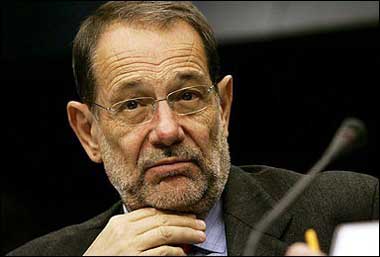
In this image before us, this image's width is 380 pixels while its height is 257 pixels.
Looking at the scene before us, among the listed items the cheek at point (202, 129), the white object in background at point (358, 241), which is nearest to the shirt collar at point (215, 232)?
the cheek at point (202, 129)

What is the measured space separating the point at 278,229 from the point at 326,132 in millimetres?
1062

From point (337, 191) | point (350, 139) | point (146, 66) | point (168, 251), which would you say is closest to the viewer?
point (350, 139)

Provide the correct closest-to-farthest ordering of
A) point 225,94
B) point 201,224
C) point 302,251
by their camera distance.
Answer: point 302,251 → point 201,224 → point 225,94

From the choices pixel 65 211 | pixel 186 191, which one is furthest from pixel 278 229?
pixel 65 211

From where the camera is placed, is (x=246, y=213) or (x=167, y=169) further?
(x=246, y=213)

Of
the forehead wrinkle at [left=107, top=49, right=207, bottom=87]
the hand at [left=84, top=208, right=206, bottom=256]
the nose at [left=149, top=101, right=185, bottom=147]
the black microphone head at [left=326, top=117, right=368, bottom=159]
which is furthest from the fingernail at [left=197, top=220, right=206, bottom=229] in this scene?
the black microphone head at [left=326, top=117, right=368, bottom=159]

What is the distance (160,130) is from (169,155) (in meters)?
0.07

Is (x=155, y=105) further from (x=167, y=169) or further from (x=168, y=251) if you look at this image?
(x=168, y=251)

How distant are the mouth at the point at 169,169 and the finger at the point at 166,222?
0.10 metres

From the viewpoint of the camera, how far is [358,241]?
4.57 feet

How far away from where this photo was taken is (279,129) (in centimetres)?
305

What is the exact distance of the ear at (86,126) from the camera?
234cm

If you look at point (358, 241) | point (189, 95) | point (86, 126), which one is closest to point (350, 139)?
point (358, 241)

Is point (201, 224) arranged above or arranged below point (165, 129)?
below
